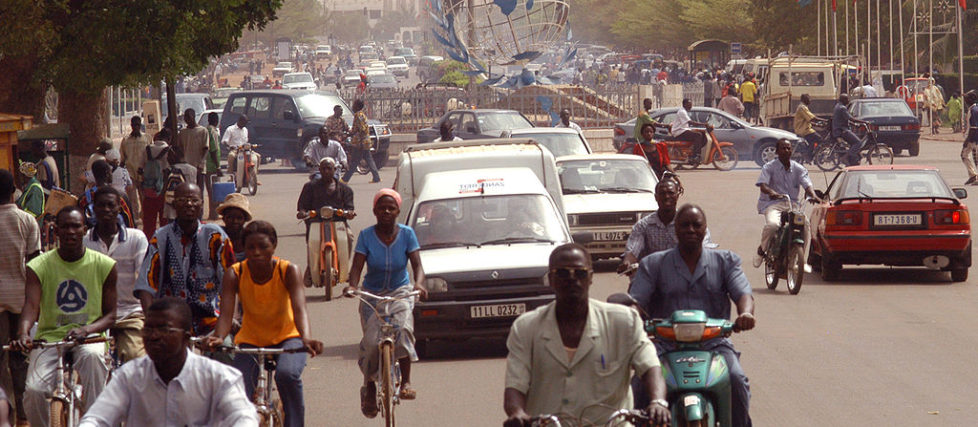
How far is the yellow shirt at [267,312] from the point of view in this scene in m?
7.59

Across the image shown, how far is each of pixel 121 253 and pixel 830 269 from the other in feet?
32.4

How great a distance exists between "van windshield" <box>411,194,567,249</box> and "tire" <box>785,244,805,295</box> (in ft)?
11.1

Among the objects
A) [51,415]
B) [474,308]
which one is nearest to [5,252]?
[51,415]

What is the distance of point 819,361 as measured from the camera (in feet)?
37.8

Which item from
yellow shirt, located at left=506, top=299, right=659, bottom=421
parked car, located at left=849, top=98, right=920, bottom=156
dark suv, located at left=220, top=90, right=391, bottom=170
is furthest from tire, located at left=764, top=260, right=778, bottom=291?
dark suv, located at left=220, top=90, right=391, bottom=170

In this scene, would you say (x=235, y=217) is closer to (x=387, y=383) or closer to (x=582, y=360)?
(x=387, y=383)

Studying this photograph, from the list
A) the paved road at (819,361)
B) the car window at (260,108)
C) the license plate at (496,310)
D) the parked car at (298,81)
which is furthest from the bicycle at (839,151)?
the parked car at (298,81)

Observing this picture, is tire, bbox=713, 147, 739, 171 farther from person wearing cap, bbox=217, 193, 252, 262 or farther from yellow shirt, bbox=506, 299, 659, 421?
yellow shirt, bbox=506, 299, 659, 421

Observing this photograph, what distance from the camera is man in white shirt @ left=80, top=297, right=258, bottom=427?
207 inches

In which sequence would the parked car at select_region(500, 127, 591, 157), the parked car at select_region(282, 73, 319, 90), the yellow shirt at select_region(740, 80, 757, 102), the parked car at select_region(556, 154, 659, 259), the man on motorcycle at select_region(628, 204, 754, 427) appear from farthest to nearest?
the parked car at select_region(282, 73, 319, 90), the yellow shirt at select_region(740, 80, 757, 102), the parked car at select_region(500, 127, 591, 157), the parked car at select_region(556, 154, 659, 259), the man on motorcycle at select_region(628, 204, 754, 427)

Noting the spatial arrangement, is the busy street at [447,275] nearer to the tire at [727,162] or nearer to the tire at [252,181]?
the tire at [252,181]

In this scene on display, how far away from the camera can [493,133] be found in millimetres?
32438

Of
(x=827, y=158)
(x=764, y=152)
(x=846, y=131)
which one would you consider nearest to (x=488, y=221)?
(x=846, y=131)

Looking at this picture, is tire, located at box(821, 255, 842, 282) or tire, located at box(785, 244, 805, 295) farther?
tire, located at box(821, 255, 842, 282)
